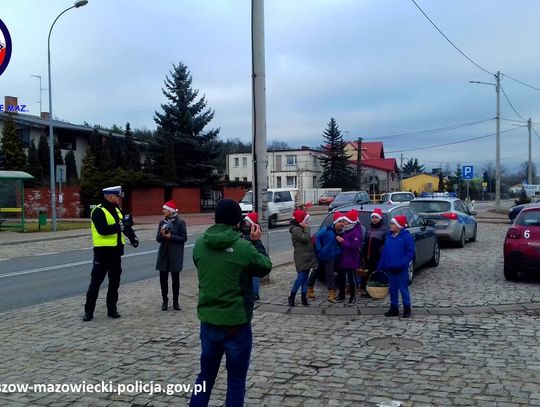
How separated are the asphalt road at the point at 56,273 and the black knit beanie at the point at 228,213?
6605 mm

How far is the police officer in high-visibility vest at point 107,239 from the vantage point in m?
7.74

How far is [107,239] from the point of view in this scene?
781cm

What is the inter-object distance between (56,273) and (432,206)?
1064 centimetres

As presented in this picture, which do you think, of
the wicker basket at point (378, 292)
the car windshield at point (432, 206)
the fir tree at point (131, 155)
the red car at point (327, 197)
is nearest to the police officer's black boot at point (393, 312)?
the wicker basket at point (378, 292)

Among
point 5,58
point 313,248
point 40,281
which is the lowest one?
point 40,281

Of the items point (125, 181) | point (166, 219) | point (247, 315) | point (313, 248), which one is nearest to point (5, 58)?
point (166, 219)

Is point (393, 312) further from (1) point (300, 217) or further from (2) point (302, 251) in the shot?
(1) point (300, 217)

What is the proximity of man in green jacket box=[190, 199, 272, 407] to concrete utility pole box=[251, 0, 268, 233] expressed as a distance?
697cm

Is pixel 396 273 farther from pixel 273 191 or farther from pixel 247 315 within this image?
pixel 273 191

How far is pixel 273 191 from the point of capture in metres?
29.9

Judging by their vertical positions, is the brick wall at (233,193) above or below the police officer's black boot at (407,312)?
above

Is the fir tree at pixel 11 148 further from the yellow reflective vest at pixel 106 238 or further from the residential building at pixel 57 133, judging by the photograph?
the yellow reflective vest at pixel 106 238

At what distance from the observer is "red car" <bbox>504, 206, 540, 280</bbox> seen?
10.2m

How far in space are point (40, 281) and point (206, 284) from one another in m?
9.57
